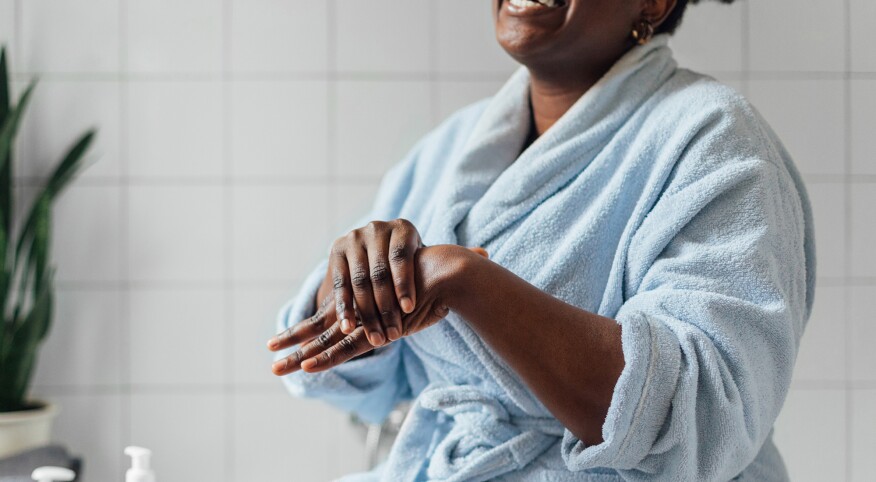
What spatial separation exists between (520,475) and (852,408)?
0.88 meters

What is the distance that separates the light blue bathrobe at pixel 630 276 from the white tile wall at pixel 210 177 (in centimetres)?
62

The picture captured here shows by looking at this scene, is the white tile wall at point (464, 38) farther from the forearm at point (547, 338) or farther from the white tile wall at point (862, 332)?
the forearm at point (547, 338)

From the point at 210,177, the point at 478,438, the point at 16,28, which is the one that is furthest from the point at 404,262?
the point at 16,28

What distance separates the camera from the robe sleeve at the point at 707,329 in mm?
670

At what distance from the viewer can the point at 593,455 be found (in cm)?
69

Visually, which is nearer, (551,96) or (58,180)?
(551,96)

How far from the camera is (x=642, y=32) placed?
0.90m

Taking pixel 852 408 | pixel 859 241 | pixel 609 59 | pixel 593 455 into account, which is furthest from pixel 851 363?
pixel 593 455

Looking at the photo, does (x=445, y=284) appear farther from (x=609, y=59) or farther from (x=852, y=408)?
(x=852, y=408)

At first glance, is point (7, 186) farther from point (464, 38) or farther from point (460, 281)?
point (460, 281)

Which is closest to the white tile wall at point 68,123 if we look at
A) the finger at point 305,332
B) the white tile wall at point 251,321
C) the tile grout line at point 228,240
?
the tile grout line at point 228,240

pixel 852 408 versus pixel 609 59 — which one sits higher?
pixel 609 59

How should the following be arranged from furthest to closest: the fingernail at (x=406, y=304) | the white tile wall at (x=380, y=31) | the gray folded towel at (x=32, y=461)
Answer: the white tile wall at (x=380, y=31)
the gray folded towel at (x=32, y=461)
the fingernail at (x=406, y=304)

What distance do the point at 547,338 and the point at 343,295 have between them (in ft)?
0.55
